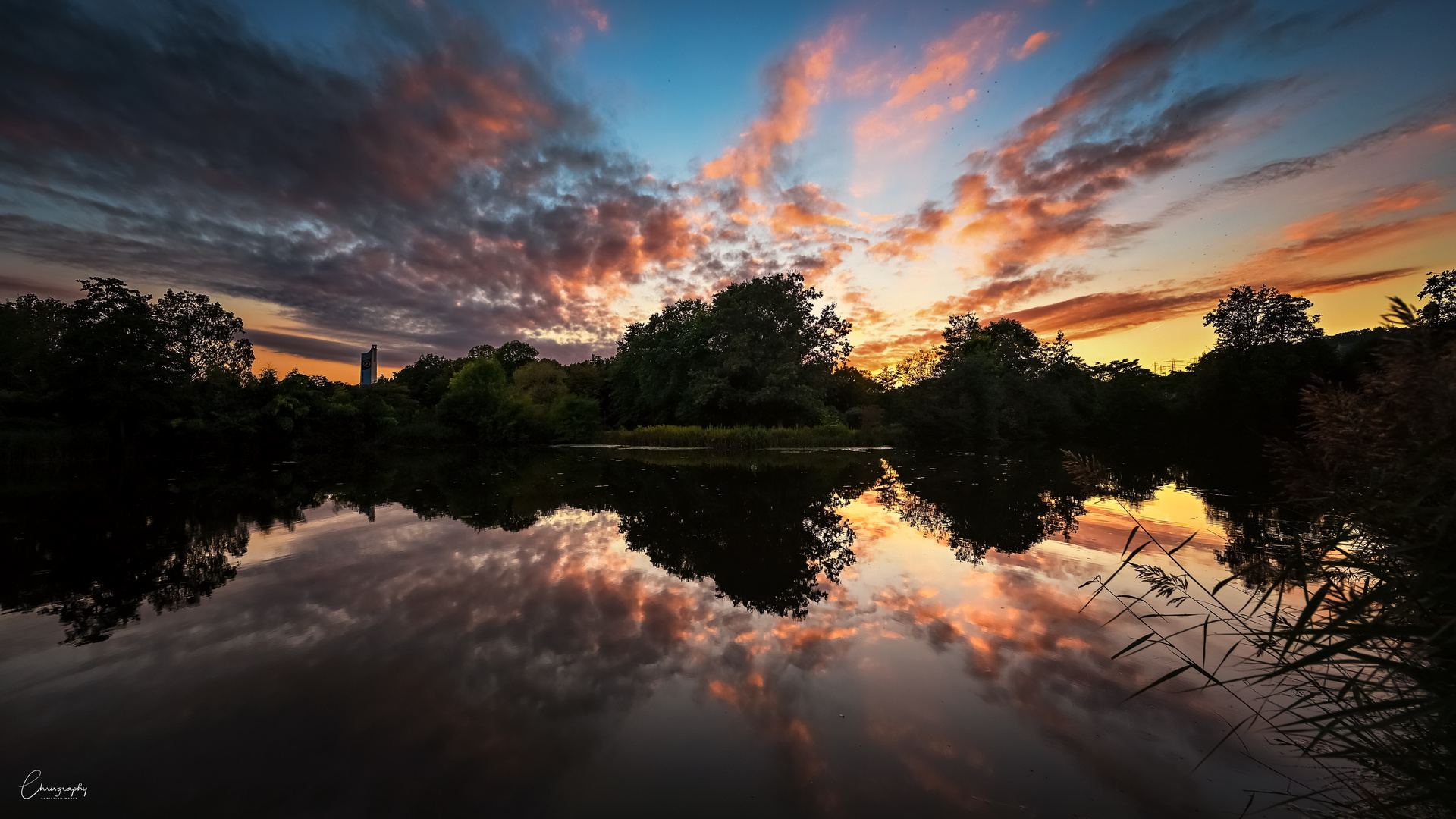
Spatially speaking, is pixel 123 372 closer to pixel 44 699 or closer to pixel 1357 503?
pixel 44 699

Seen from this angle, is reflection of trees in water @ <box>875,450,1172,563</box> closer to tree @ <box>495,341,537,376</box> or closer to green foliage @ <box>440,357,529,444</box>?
green foliage @ <box>440,357,529,444</box>

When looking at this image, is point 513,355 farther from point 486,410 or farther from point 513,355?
point 486,410

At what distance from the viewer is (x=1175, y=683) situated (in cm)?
328

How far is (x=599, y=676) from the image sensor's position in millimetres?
3305

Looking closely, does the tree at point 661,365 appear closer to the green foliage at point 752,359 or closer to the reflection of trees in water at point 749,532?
the green foliage at point 752,359

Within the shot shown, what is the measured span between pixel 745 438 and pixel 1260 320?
30.1m

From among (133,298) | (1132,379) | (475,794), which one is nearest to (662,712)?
(475,794)

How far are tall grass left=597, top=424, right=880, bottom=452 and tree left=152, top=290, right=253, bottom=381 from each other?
2458 cm

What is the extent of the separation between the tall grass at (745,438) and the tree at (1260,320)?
68.5 ft

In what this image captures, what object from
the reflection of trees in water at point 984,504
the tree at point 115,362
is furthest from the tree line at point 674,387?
the reflection of trees in water at point 984,504

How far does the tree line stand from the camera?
24.4 m

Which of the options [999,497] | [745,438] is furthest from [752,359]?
[999,497]

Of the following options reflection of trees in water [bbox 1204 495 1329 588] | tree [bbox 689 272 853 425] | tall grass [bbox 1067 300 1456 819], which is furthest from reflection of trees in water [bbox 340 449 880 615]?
tree [bbox 689 272 853 425]

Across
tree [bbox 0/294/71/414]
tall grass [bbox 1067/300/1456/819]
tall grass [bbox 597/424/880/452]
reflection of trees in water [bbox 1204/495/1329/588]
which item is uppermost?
tree [bbox 0/294/71/414]
